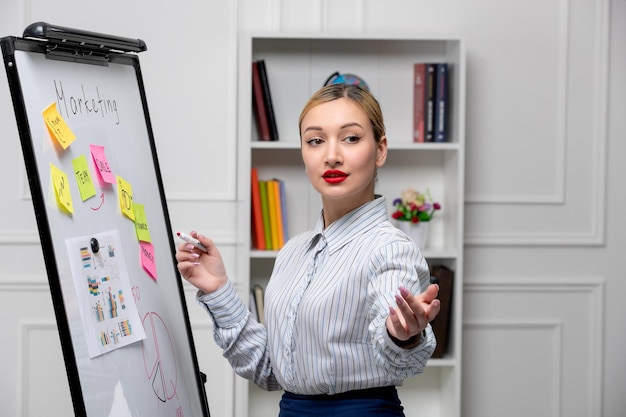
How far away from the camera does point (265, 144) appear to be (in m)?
3.13

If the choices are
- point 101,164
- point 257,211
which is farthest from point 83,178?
point 257,211

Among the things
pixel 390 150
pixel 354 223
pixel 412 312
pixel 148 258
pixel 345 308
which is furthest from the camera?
pixel 390 150

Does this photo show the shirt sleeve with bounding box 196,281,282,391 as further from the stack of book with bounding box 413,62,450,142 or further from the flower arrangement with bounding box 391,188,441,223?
the stack of book with bounding box 413,62,450,142

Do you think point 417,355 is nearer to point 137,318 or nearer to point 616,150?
point 137,318

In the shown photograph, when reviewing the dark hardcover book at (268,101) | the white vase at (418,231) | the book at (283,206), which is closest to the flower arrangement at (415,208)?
the white vase at (418,231)

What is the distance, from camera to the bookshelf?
3285 millimetres

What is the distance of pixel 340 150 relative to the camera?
4.98 feet

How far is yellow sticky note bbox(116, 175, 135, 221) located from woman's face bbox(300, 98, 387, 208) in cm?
48

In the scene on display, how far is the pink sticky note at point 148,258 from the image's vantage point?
1861 mm

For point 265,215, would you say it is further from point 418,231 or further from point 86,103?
point 86,103

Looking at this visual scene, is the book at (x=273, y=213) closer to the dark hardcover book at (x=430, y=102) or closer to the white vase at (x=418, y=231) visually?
the white vase at (x=418, y=231)

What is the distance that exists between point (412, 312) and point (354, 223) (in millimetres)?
353

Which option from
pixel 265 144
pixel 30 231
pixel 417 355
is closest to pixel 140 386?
pixel 417 355

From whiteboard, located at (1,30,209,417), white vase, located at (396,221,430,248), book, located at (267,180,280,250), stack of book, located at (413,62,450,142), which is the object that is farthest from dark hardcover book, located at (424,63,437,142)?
whiteboard, located at (1,30,209,417)
